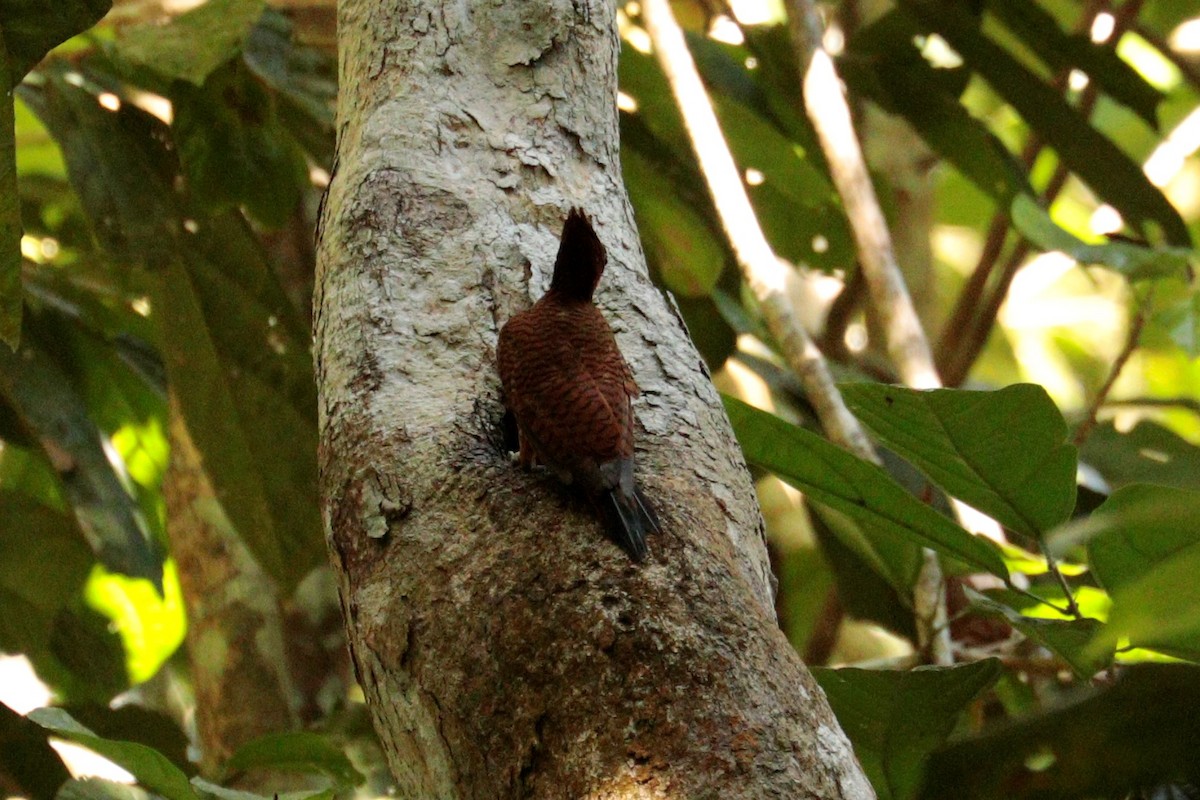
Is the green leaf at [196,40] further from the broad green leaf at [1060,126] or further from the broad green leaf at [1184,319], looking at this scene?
the broad green leaf at [1184,319]

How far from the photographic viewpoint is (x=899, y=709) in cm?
177

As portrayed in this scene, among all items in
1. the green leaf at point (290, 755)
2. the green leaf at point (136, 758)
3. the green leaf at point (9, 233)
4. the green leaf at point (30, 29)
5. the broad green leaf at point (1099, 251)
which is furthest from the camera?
the broad green leaf at point (1099, 251)

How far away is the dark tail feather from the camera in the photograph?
4.41ft

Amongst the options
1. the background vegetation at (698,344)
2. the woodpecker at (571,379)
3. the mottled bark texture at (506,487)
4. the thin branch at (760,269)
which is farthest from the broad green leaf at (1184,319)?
the woodpecker at (571,379)

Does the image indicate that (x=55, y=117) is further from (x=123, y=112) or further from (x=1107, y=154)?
(x=1107, y=154)

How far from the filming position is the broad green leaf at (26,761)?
6.86 feet

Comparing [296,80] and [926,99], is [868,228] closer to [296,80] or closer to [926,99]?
[926,99]

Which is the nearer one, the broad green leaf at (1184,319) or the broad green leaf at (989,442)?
the broad green leaf at (989,442)

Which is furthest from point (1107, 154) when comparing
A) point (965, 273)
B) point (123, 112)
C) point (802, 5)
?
point (965, 273)

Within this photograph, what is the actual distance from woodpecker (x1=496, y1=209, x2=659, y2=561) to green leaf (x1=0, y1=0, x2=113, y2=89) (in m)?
A: 0.91

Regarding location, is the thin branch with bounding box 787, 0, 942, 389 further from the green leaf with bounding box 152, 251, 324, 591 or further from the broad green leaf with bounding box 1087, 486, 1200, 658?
the green leaf with bounding box 152, 251, 324, 591

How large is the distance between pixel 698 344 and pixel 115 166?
1499 millimetres

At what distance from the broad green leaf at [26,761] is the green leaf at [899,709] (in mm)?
1265

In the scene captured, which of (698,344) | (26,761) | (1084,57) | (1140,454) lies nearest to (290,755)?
(26,761)
